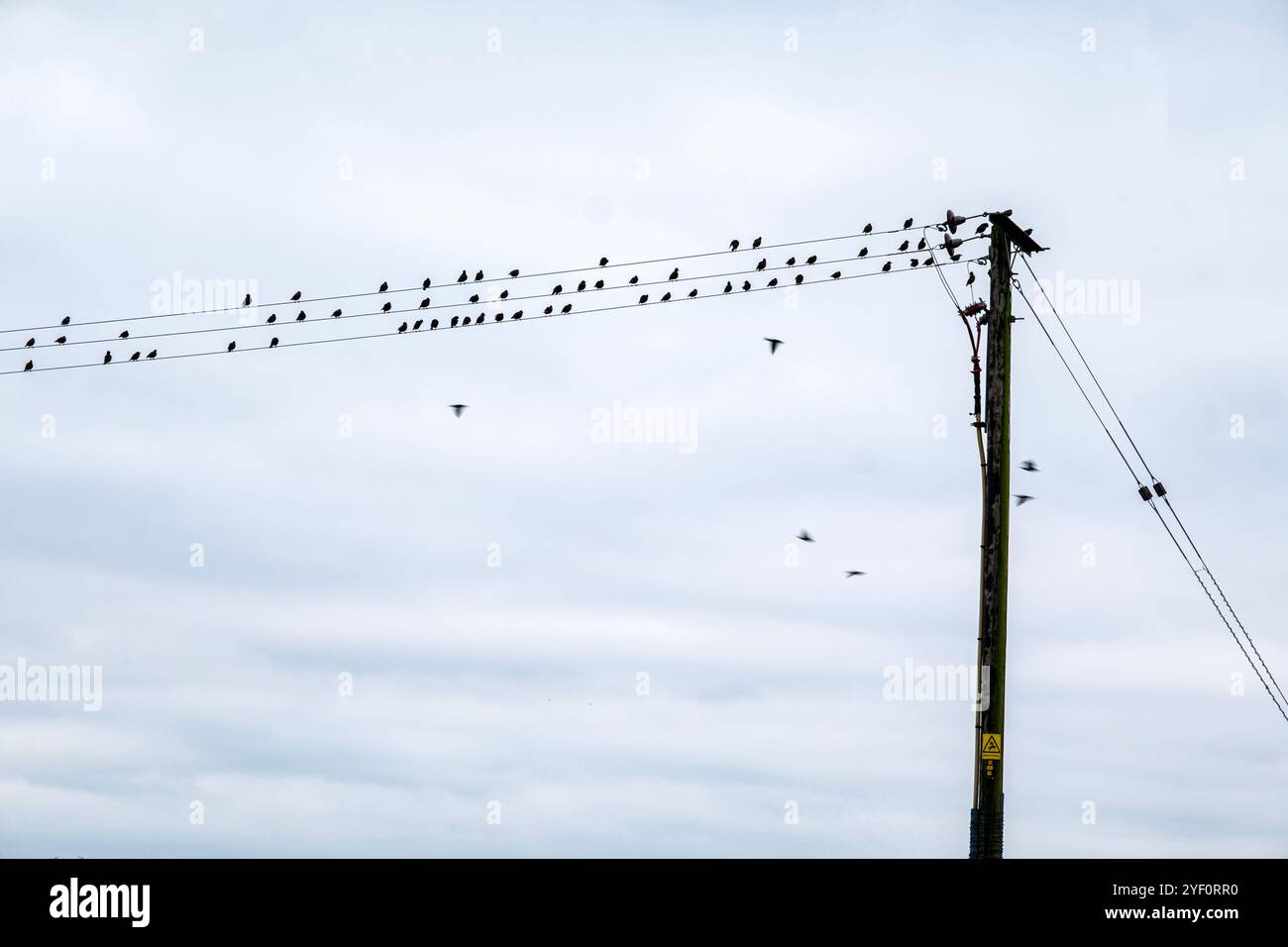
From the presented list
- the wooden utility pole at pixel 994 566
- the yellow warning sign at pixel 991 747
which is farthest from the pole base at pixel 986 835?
the yellow warning sign at pixel 991 747

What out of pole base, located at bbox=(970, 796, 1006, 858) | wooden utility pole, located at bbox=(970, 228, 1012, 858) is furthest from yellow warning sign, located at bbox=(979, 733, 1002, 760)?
pole base, located at bbox=(970, 796, 1006, 858)

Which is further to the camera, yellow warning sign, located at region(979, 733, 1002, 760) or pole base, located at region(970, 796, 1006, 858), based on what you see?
yellow warning sign, located at region(979, 733, 1002, 760)

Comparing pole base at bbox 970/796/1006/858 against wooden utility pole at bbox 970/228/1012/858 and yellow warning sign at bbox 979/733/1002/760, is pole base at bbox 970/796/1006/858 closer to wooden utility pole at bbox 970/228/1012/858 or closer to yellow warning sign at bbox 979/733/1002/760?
wooden utility pole at bbox 970/228/1012/858

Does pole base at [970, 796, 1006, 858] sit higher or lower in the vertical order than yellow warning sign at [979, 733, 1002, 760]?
lower

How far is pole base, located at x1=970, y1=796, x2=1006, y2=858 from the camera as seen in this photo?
20641 mm

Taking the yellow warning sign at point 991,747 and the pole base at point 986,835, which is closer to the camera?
the pole base at point 986,835

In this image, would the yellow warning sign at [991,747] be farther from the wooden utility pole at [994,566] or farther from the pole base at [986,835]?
the pole base at [986,835]

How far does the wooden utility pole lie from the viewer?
2088 cm

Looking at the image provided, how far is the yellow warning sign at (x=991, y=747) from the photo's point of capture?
20953 millimetres
